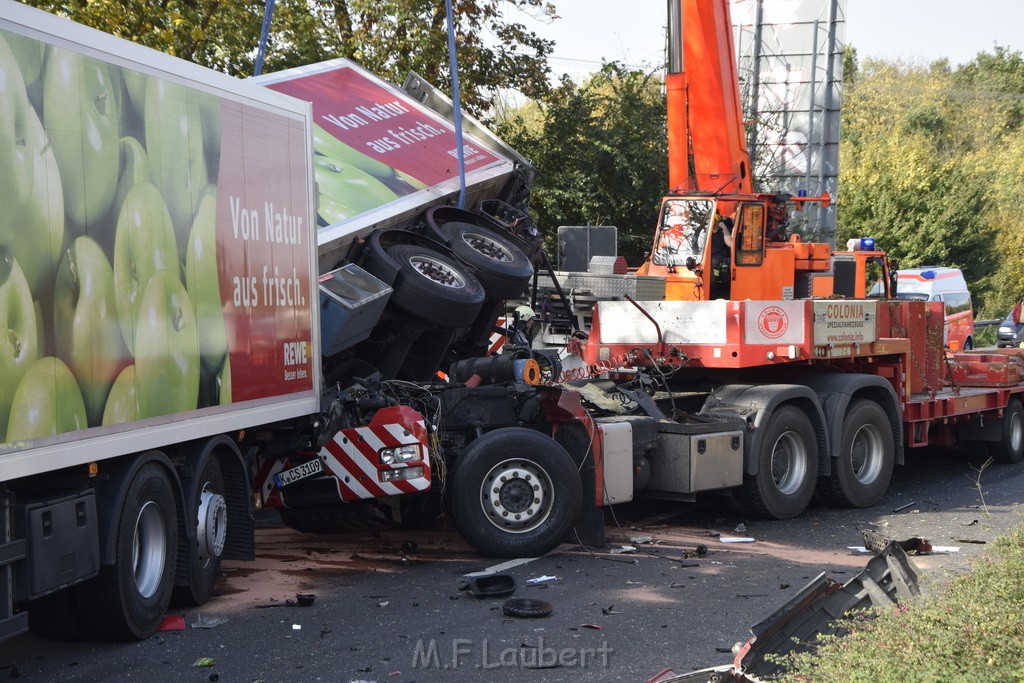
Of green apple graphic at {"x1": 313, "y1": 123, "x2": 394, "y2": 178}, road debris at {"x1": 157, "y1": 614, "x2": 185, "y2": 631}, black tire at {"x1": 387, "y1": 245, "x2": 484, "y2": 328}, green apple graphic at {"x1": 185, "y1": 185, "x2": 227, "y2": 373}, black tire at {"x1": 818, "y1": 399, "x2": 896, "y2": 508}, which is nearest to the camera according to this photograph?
road debris at {"x1": 157, "y1": 614, "x2": 185, "y2": 631}

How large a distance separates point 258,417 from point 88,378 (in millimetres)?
1990

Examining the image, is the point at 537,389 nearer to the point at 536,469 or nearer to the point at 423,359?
the point at 536,469

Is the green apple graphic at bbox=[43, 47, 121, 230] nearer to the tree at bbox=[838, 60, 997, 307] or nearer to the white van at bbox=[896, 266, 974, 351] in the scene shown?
the white van at bbox=[896, 266, 974, 351]

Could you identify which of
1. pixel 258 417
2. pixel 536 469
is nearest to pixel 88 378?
pixel 258 417

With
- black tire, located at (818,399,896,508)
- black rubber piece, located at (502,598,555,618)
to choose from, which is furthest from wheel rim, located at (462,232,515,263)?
black rubber piece, located at (502,598,555,618)

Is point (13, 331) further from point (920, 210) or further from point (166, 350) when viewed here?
point (920, 210)

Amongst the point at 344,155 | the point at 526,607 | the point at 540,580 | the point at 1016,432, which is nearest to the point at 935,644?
the point at 526,607

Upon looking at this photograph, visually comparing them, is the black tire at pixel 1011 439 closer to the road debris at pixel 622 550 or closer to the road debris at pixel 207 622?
the road debris at pixel 622 550

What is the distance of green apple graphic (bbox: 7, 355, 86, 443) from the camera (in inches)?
204

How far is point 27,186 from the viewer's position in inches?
210

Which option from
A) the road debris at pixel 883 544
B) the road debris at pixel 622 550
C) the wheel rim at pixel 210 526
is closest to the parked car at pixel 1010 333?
the road debris at pixel 883 544

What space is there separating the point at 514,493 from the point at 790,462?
3.37 m

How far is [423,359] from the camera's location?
425 inches

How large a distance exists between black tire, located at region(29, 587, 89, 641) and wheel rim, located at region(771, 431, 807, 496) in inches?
250
